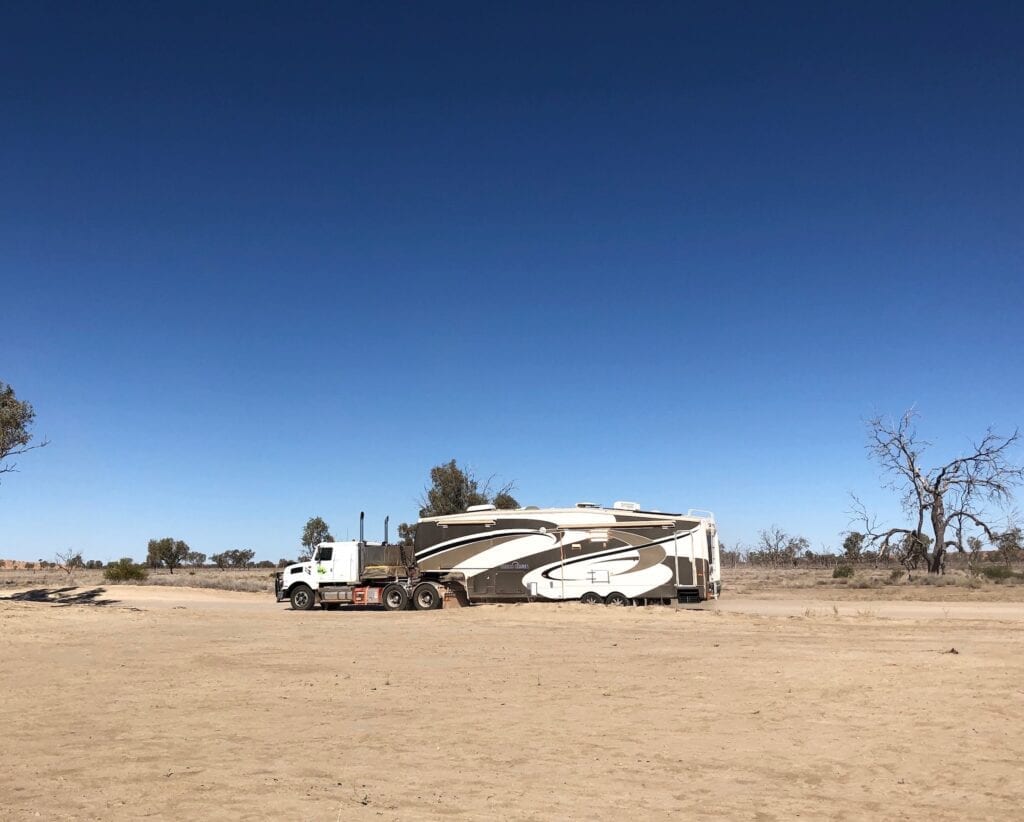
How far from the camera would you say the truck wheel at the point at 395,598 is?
2992 cm

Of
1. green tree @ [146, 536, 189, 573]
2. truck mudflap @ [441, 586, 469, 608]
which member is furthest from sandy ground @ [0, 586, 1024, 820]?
green tree @ [146, 536, 189, 573]

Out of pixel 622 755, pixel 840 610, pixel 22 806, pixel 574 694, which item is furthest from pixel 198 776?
pixel 840 610

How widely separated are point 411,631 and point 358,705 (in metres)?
11.1

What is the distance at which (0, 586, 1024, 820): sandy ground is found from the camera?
7051 millimetres

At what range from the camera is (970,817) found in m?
6.62

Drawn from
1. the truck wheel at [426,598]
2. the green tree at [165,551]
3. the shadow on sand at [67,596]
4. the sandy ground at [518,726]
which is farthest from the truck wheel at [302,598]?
the green tree at [165,551]

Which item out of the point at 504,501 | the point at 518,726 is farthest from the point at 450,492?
the point at 518,726

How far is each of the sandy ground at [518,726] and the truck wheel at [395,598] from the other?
9.63m

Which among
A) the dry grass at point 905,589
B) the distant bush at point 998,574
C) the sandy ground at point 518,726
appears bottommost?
the dry grass at point 905,589

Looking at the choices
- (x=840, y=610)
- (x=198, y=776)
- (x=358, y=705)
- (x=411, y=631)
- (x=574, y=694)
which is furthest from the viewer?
(x=840, y=610)

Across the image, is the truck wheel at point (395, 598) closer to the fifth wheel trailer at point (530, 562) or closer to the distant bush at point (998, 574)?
the fifth wheel trailer at point (530, 562)

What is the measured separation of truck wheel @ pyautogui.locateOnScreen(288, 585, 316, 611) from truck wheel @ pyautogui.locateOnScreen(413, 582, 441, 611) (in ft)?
14.0

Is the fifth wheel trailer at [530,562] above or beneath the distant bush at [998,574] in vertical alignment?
above

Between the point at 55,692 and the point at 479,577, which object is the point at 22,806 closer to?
the point at 55,692
